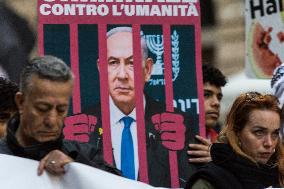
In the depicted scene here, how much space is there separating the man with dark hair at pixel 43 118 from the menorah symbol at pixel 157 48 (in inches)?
58.8

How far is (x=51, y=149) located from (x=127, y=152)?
5.02 feet

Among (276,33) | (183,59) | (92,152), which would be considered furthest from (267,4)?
(92,152)

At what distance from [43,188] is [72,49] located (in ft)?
4.99

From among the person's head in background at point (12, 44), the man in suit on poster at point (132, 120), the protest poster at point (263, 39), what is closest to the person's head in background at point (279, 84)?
the man in suit on poster at point (132, 120)

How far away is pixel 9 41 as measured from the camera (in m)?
5.22

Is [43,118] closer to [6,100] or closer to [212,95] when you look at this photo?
[6,100]

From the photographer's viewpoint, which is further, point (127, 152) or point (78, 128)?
point (127, 152)

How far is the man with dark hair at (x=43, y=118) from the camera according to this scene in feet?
11.9

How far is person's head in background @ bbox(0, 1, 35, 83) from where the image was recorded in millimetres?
5211

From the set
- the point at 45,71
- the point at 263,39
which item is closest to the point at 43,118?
the point at 45,71

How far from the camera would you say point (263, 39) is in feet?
22.0

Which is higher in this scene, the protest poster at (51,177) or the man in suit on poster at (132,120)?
the man in suit on poster at (132,120)

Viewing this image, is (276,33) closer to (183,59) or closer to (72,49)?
(183,59)

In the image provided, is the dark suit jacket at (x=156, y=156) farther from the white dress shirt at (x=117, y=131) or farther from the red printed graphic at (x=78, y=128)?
the red printed graphic at (x=78, y=128)
